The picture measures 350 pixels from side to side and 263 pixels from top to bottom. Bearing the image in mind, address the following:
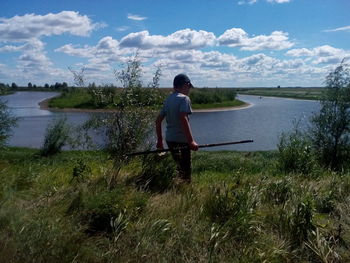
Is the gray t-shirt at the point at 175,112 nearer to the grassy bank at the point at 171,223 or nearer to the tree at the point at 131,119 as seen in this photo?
the grassy bank at the point at 171,223

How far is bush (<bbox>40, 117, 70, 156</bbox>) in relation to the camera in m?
20.4

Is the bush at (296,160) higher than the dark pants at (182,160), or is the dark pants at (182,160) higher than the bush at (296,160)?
the dark pants at (182,160)

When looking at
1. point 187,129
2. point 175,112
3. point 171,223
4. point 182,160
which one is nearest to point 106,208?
point 171,223

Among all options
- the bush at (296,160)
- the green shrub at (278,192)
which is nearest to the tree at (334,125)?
the bush at (296,160)

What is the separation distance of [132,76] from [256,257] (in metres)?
7.29

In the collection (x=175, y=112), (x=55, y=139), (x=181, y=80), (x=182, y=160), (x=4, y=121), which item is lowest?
(x=55, y=139)

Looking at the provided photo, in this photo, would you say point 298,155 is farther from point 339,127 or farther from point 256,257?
point 339,127

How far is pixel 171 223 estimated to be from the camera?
13.5 ft

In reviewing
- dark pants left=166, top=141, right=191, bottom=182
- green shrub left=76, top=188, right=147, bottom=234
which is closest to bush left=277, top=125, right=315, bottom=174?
dark pants left=166, top=141, right=191, bottom=182

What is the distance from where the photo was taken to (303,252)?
3928 millimetres

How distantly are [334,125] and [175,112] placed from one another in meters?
10.4

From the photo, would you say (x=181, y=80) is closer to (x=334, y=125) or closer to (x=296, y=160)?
(x=296, y=160)

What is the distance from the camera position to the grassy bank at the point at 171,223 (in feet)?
12.1

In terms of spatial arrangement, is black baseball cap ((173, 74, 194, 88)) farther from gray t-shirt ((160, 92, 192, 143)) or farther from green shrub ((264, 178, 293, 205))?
green shrub ((264, 178, 293, 205))
